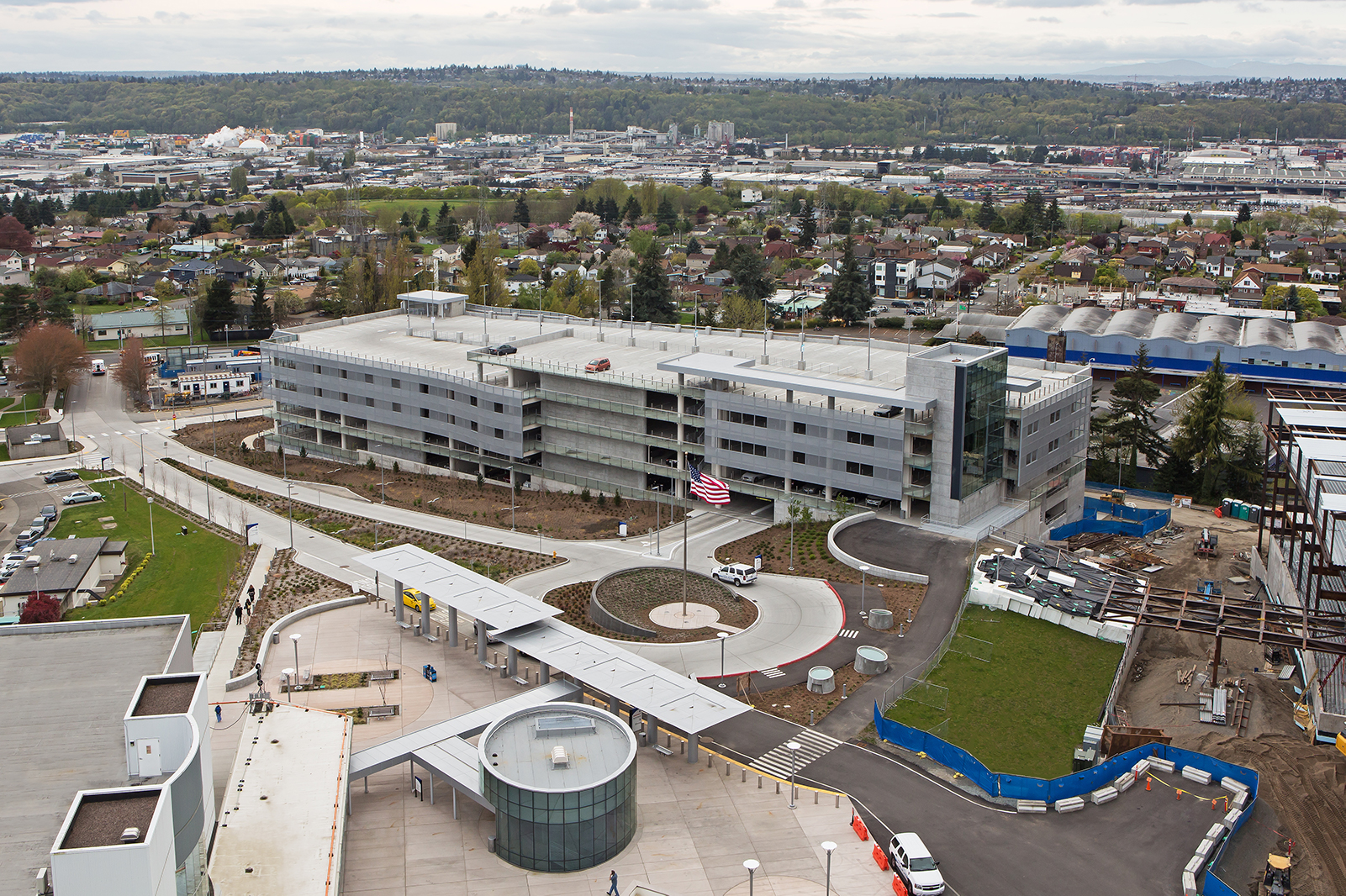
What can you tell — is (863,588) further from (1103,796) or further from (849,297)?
(849,297)

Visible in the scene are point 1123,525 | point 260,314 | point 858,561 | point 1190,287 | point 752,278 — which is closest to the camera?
point 858,561

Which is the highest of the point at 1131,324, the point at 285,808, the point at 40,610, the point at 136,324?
the point at 1131,324

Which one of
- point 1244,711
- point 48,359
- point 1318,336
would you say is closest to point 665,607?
point 1244,711

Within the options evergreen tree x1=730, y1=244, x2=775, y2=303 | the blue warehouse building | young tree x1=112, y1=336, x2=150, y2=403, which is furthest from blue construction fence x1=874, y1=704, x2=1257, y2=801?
evergreen tree x1=730, y1=244, x2=775, y2=303

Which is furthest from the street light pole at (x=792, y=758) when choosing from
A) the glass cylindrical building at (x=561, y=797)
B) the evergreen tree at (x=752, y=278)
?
the evergreen tree at (x=752, y=278)

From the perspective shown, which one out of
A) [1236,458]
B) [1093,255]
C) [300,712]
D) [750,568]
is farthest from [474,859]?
[1093,255]

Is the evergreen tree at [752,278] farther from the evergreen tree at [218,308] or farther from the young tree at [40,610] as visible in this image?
the young tree at [40,610]

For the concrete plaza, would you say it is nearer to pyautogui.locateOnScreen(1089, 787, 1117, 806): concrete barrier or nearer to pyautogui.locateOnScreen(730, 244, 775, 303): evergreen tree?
pyautogui.locateOnScreen(1089, 787, 1117, 806): concrete barrier
